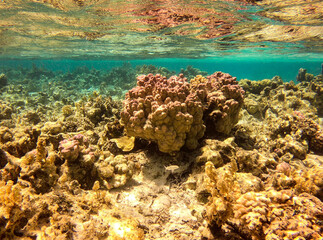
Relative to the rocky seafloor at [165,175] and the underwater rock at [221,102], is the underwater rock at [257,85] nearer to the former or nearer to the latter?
the rocky seafloor at [165,175]

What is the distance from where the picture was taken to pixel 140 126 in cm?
459

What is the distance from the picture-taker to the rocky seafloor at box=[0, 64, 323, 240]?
2.45m

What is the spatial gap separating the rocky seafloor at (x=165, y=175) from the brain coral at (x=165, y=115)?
0.03m

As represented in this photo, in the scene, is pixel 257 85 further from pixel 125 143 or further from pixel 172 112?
pixel 125 143

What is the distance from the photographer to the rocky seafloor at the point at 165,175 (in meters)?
2.45

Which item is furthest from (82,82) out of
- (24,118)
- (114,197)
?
(114,197)

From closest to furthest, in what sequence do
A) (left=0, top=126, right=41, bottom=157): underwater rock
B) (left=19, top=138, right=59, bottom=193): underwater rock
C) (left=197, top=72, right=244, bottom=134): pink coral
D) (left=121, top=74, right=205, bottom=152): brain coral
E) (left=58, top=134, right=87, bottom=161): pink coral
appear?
(left=19, top=138, right=59, bottom=193): underwater rock
(left=58, top=134, right=87, bottom=161): pink coral
(left=0, top=126, right=41, bottom=157): underwater rock
(left=121, top=74, right=205, bottom=152): brain coral
(left=197, top=72, right=244, bottom=134): pink coral

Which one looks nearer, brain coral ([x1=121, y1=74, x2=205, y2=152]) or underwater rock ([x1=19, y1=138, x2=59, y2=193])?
underwater rock ([x1=19, y1=138, x2=59, y2=193])

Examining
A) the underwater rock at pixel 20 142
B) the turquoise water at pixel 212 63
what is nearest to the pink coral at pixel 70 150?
the underwater rock at pixel 20 142

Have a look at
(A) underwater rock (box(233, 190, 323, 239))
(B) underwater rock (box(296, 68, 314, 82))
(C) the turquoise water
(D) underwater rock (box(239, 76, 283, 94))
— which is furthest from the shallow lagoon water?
(C) the turquoise water

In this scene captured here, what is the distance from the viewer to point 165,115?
4.21 meters

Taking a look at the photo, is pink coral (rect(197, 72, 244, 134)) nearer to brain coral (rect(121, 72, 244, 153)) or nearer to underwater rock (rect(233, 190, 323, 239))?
brain coral (rect(121, 72, 244, 153))

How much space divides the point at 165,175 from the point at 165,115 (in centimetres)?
173

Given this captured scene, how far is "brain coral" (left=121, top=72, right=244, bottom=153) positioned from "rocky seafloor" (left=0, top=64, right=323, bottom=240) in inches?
1.1
